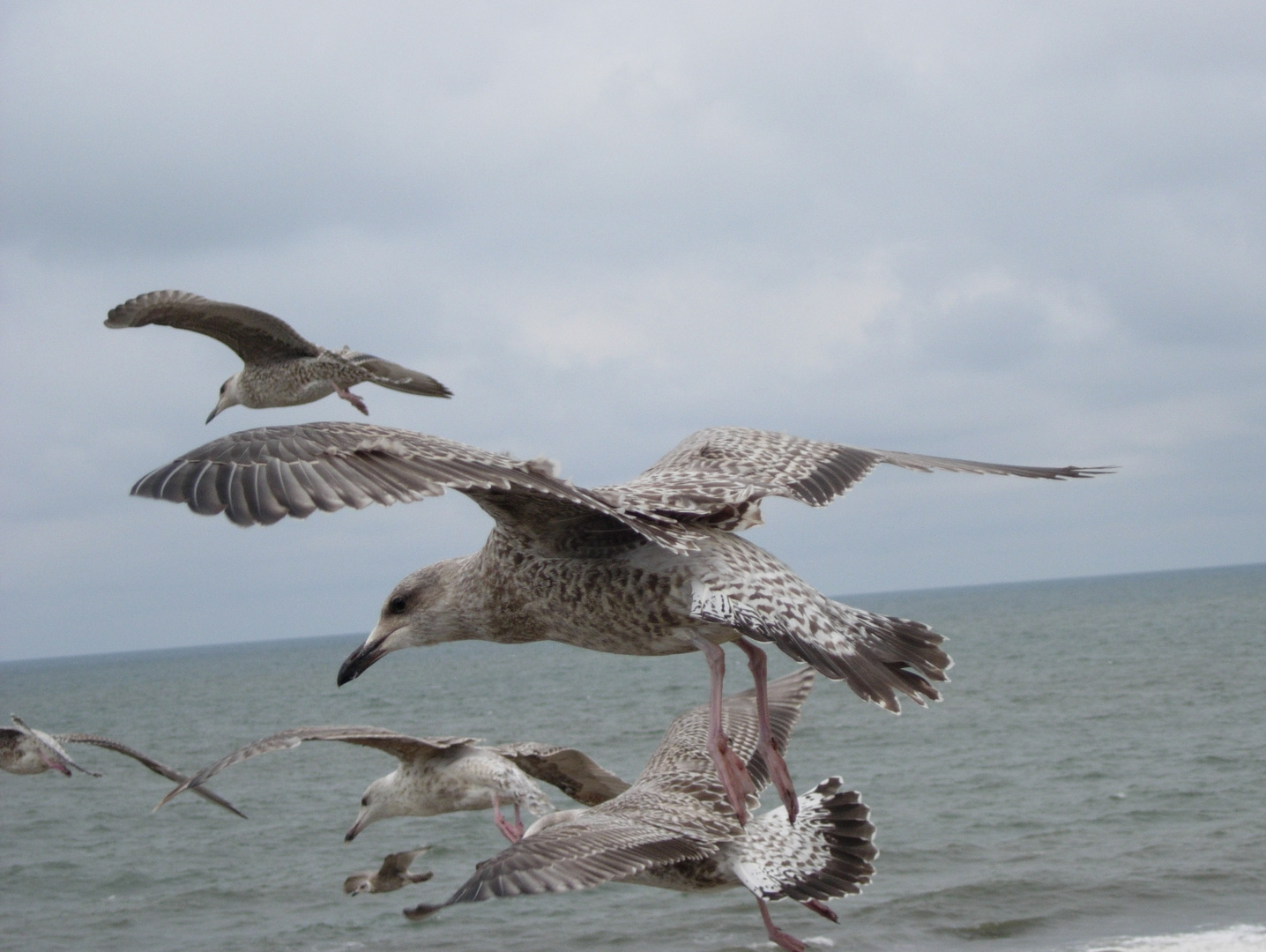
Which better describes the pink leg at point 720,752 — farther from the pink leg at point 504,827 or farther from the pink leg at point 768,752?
the pink leg at point 504,827

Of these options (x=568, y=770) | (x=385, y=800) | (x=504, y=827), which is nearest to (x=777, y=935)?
(x=568, y=770)

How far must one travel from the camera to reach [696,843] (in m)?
6.56

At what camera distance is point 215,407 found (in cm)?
933

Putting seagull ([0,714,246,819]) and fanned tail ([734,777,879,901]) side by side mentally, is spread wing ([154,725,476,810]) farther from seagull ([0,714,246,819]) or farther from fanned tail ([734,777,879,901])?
fanned tail ([734,777,879,901])

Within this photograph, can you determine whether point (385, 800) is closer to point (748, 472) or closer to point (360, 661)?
point (360, 661)

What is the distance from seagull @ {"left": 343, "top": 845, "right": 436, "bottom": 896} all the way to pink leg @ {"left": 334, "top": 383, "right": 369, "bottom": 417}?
245cm

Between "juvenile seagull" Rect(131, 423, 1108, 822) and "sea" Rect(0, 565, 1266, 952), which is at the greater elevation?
"juvenile seagull" Rect(131, 423, 1108, 822)

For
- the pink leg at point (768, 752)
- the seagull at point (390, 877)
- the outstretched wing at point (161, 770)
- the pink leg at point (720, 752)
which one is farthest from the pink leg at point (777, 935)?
the pink leg at point (720, 752)

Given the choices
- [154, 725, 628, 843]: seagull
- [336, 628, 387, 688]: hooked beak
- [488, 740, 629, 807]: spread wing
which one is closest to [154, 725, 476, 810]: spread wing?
[154, 725, 628, 843]: seagull

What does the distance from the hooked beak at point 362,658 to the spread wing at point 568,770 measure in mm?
2774

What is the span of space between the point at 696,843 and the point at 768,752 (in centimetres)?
207

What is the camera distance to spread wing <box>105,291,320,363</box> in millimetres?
8055

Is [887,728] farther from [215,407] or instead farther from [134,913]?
[215,407]

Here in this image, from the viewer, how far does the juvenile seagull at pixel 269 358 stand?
26.7 ft
